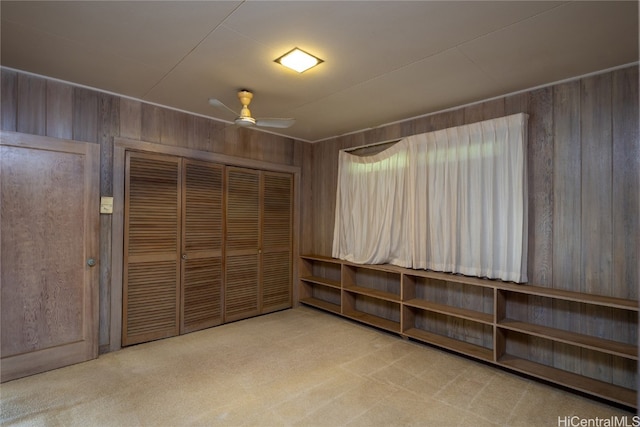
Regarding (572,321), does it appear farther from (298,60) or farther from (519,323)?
(298,60)

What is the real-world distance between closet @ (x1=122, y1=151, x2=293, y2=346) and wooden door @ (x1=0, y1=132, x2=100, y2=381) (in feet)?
1.14

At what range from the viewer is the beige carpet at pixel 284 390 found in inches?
84.9

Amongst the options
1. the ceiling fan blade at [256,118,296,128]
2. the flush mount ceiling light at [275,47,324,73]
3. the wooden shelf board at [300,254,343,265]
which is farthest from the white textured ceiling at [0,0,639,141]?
the wooden shelf board at [300,254,343,265]

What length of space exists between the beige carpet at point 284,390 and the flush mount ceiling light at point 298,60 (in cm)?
260

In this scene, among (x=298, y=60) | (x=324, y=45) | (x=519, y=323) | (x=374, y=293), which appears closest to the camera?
(x=324, y=45)

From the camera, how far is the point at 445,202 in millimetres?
3414

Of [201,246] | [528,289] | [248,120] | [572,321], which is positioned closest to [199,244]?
[201,246]

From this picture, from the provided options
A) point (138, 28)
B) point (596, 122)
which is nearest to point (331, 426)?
point (138, 28)

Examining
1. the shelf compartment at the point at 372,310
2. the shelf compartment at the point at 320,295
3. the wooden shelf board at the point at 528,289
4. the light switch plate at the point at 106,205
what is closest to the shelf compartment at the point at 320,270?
the shelf compartment at the point at 320,295

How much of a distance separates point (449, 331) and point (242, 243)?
108 inches

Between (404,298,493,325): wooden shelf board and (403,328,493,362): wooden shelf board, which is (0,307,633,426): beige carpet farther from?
(404,298,493,325): wooden shelf board

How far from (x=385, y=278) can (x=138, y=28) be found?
3571 millimetres

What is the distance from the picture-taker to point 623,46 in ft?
7.16

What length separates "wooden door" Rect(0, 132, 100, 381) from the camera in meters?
2.58
